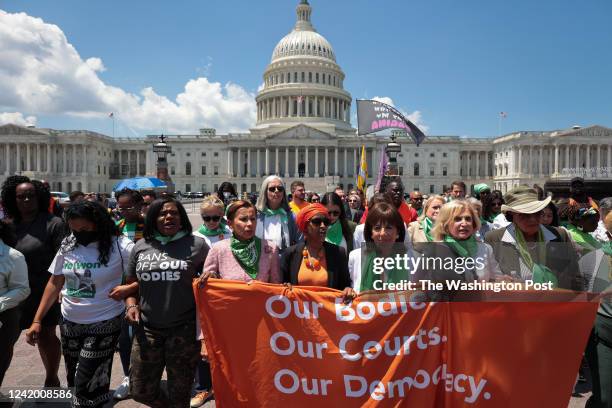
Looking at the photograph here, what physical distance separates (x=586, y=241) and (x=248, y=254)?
4626 mm

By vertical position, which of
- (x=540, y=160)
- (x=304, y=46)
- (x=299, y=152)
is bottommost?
(x=540, y=160)

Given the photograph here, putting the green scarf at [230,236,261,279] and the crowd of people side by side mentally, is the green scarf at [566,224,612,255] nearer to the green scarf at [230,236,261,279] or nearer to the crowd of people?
the crowd of people

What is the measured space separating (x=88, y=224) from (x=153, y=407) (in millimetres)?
2261

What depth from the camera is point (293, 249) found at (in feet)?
16.3

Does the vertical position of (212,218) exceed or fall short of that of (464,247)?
it exceeds it

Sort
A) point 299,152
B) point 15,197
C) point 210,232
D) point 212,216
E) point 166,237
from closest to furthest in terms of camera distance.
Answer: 1. point 166,237
2. point 15,197
3. point 212,216
4. point 210,232
5. point 299,152

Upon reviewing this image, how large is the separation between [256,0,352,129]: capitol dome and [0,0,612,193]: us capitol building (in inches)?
9.3

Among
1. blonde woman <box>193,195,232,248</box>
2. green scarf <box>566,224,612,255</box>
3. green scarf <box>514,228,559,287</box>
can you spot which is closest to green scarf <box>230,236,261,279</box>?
blonde woman <box>193,195,232,248</box>

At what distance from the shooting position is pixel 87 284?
5.07m

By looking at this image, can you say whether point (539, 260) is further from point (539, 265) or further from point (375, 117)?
point (375, 117)

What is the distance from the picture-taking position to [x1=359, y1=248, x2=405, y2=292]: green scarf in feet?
14.6

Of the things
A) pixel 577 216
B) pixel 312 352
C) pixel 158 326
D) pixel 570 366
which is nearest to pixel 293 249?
pixel 312 352

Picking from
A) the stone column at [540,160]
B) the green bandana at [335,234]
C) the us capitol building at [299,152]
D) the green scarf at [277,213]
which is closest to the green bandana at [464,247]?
the green bandana at [335,234]

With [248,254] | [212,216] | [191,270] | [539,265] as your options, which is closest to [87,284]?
[191,270]
